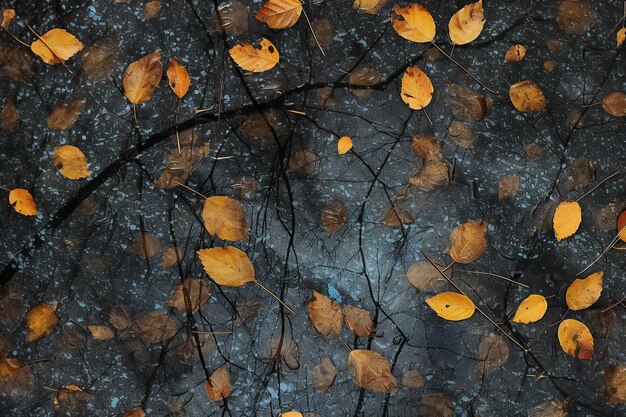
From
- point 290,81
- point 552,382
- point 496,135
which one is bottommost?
point 552,382

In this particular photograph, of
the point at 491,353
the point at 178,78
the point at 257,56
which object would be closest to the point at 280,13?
the point at 257,56

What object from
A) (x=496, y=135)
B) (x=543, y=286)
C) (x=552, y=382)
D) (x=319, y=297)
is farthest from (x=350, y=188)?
(x=552, y=382)

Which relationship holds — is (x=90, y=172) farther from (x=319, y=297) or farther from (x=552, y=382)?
(x=552, y=382)

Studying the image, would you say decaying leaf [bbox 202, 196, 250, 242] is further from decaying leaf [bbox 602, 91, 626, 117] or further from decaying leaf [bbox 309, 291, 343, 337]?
decaying leaf [bbox 602, 91, 626, 117]

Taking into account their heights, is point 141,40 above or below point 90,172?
above

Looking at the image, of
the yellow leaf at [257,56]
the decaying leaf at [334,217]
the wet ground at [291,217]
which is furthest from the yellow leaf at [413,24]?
the decaying leaf at [334,217]

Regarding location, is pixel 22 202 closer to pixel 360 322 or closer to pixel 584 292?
pixel 360 322
